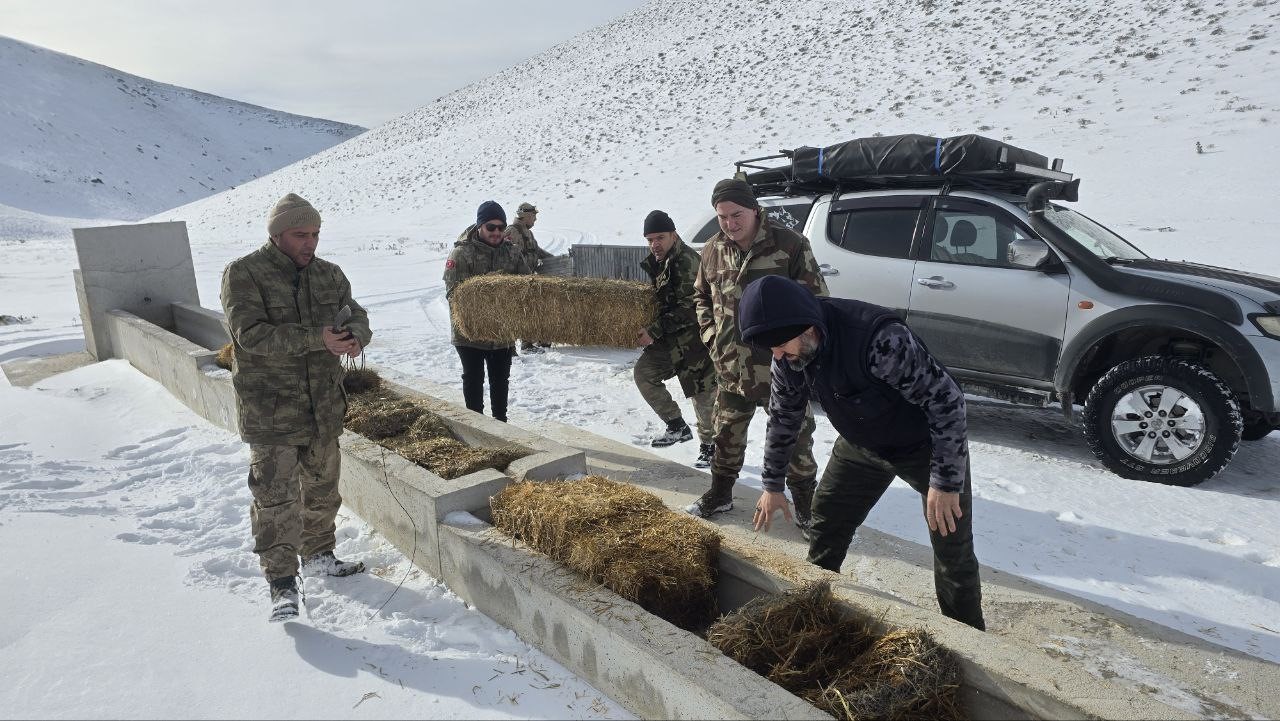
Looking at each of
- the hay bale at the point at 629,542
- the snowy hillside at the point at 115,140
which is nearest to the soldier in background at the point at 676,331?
the hay bale at the point at 629,542

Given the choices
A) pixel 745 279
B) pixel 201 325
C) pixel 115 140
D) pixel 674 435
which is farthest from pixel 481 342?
pixel 115 140

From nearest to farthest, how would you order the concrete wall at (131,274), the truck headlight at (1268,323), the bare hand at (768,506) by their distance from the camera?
1. the bare hand at (768,506)
2. the truck headlight at (1268,323)
3. the concrete wall at (131,274)

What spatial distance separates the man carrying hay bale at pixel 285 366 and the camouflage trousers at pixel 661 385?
228 centimetres

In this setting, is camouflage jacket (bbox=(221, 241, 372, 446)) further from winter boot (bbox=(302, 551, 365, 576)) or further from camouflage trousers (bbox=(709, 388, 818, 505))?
camouflage trousers (bbox=(709, 388, 818, 505))

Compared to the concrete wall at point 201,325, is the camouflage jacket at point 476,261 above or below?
above

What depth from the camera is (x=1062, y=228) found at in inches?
207

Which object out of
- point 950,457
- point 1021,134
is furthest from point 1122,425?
point 1021,134

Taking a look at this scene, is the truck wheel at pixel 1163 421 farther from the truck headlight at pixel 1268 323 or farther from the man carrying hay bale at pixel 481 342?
the man carrying hay bale at pixel 481 342

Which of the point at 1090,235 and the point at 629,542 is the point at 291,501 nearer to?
the point at 629,542

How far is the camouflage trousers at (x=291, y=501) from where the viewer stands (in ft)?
11.4

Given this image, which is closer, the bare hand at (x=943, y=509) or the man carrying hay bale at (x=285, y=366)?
the bare hand at (x=943, y=509)

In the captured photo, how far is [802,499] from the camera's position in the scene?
417 cm

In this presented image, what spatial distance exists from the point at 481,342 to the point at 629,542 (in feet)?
9.74

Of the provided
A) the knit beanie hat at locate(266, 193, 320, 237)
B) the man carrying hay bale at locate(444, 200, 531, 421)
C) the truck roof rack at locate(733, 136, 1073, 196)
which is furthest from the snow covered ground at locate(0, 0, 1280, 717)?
the truck roof rack at locate(733, 136, 1073, 196)
